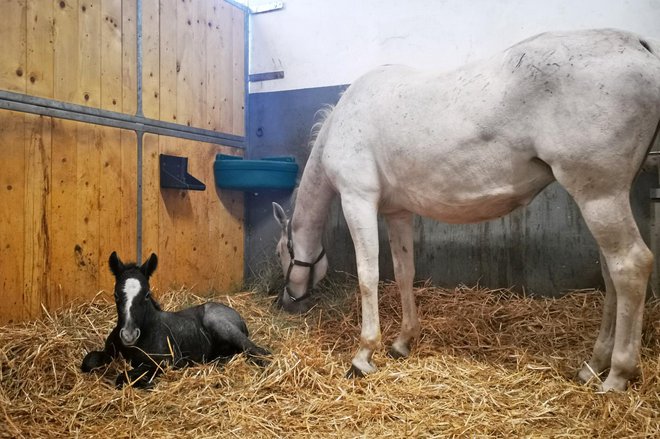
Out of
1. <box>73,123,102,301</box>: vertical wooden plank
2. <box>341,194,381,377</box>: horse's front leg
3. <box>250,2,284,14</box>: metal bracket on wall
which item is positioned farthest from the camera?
<box>250,2,284,14</box>: metal bracket on wall

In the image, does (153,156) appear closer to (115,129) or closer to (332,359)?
(115,129)

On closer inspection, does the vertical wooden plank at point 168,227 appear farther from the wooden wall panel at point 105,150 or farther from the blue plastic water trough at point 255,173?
the blue plastic water trough at point 255,173

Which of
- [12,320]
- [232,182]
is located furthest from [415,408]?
[232,182]

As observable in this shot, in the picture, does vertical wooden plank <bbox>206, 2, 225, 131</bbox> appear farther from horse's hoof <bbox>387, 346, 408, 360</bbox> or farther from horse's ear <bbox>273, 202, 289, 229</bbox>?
horse's hoof <bbox>387, 346, 408, 360</bbox>

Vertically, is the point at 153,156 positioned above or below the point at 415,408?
above

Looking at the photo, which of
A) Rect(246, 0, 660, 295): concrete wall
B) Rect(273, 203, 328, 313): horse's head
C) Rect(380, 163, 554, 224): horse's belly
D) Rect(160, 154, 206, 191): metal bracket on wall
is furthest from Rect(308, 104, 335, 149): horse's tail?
Rect(160, 154, 206, 191): metal bracket on wall

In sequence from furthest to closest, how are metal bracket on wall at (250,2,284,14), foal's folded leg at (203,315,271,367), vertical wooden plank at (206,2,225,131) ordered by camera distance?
metal bracket on wall at (250,2,284,14) < vertical wooden plank at (206,2,225,131) < foal's folded leg at (203,315,271,367)

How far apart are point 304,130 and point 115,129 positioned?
1.83 metres

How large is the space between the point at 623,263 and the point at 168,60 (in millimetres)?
3767

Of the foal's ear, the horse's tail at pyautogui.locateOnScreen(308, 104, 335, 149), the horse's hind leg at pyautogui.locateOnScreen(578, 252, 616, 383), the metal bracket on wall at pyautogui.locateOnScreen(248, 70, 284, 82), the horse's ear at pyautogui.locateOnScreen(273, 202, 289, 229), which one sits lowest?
the horse's hind leg at pyautogui.locateOnScreen(578, 252, 616, 383)

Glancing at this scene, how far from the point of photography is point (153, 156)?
415 cm

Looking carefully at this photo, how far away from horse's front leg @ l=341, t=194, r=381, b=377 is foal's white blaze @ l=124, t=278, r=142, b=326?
4.06 ft

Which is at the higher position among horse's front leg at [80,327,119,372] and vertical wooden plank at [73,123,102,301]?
vertical wooden plank at [73,123,102,301]

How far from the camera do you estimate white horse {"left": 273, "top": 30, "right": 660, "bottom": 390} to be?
2.26m
